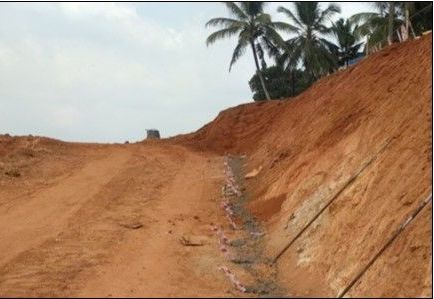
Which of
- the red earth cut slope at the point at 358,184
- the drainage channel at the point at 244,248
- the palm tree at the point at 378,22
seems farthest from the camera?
the palm tree at the point at 378,22

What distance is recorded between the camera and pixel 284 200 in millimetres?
11188

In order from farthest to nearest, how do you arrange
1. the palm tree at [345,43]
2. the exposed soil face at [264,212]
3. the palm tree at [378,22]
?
the palm tree at [345,43], the palm tree at [378,22], the exposed soil face at [264,212]

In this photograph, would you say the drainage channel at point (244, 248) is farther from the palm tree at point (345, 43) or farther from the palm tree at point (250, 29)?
the palm tree at point (345, 43)

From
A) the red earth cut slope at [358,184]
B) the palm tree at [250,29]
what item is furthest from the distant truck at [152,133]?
the red earth cut slope at [358,184]

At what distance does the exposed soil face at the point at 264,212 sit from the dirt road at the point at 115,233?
0.11ft

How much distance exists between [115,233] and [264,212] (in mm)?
2879

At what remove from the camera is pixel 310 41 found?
3209cm

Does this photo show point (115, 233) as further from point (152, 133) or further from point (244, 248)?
point (152, 133)

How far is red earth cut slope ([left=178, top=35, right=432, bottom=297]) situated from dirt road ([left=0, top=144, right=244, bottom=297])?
1.14 metres

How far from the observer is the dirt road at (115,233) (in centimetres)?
766

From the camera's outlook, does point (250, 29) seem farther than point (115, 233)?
Yes

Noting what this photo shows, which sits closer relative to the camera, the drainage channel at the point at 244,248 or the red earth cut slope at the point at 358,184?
the red earth cut slope at the point at 358,184

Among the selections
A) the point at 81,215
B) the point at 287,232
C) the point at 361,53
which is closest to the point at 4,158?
the point at 81,215

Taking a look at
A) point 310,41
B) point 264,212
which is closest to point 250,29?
point 310,41
